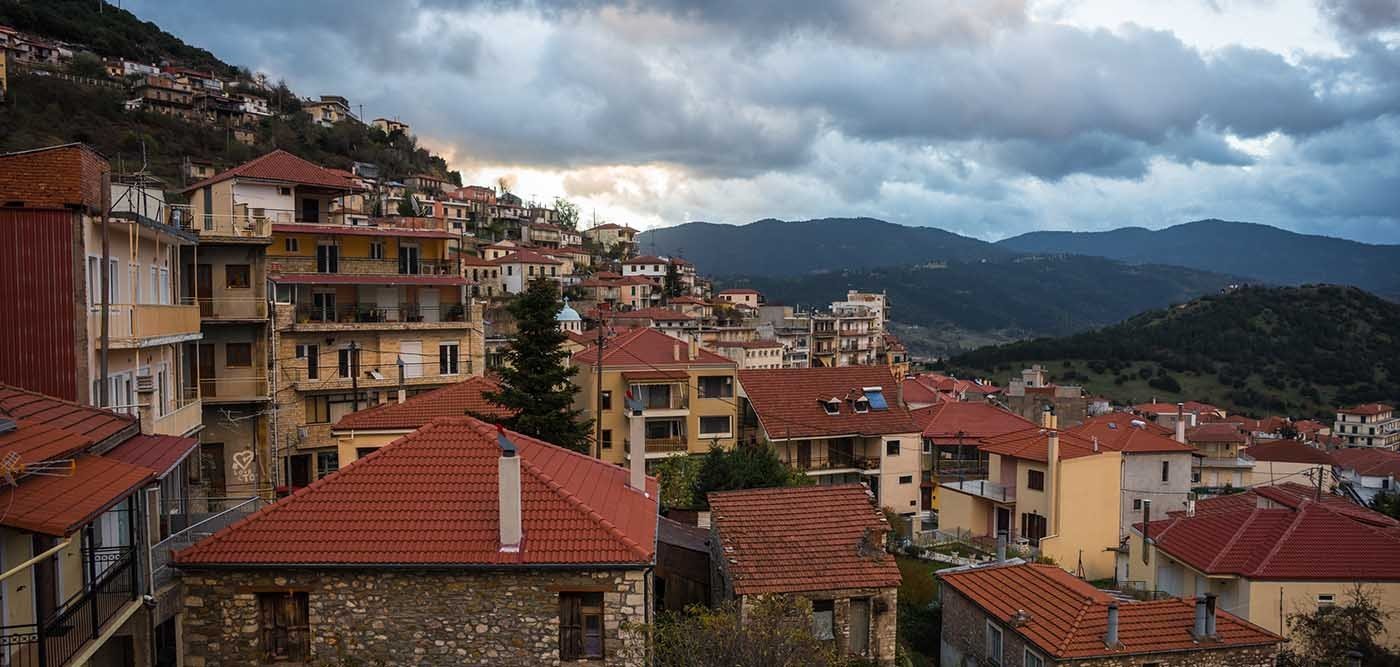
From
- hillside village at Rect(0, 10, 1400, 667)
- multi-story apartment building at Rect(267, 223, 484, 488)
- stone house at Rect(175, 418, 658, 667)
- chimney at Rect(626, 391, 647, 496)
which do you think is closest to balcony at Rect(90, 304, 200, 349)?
hillside village at Rect(0, 10, 1400, 667)

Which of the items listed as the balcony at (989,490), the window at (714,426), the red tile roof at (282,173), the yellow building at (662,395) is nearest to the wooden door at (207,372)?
the red tile roof at (282,173)

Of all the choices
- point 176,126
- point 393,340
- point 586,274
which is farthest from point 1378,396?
point 176,126

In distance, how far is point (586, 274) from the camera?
117 m

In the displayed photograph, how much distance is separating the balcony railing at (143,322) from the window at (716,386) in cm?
2346

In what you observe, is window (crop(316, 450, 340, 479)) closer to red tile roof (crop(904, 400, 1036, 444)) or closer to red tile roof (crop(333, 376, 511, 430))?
red tile roof (crop(333, 376, 511, 430))

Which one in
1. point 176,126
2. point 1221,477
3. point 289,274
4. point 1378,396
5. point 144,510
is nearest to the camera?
point 144,510

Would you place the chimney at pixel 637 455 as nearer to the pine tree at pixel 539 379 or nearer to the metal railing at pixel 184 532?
the metal railing at pixel 184 532

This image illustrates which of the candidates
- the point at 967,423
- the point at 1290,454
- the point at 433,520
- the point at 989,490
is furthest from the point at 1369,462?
the point at 433,520

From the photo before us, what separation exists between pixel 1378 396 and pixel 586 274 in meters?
112

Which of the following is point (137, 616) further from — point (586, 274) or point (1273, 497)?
point (586, 274)

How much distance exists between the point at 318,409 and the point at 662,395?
14709 millimetres

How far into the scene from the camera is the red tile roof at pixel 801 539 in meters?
16.9

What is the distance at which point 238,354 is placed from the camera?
32.7 m

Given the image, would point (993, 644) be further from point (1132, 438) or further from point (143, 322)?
point (1132, 438)
